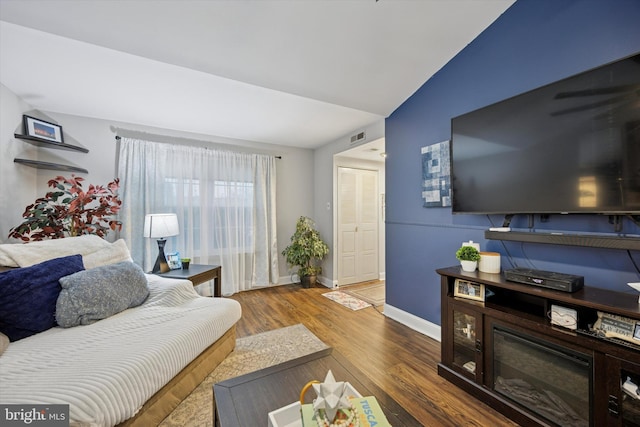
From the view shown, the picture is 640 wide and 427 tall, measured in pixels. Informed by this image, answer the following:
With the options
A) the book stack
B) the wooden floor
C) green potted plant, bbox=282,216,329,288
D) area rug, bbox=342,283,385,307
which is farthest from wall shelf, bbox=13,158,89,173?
area rug, bbox=342,283,385,307

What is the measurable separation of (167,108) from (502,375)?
151 inches

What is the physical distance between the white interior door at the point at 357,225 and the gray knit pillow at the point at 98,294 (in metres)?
2.83

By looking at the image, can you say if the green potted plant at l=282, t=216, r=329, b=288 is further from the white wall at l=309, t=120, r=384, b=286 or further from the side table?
the side table

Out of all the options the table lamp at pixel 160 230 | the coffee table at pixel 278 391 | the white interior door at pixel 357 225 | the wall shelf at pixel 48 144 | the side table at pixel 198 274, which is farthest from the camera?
the white interior door at pixel 357 225

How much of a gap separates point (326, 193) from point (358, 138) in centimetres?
109

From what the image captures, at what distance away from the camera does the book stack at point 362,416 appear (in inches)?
30.1

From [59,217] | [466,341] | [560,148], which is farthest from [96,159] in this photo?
[560,148]

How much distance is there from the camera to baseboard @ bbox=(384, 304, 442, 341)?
2.37 metres

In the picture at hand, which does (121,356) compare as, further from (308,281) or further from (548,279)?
(308,281)

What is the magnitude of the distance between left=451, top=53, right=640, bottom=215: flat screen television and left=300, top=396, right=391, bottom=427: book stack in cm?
157

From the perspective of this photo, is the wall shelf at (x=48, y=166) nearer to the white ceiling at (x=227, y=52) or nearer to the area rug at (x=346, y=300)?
the white ceiling at (x=227, y=52)

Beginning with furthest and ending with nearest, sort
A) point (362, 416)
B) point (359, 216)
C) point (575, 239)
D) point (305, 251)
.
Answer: point (359, 216) < point (305, 251) < point (575, 239) < point (362, 416)

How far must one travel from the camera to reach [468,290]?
1753 mm

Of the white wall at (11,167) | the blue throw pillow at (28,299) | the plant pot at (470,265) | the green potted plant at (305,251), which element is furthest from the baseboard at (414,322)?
the white wall at (11,167)
